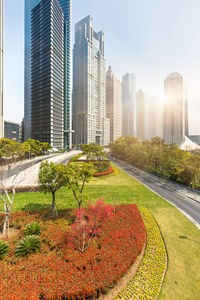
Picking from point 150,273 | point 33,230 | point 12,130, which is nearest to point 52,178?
point 33,230

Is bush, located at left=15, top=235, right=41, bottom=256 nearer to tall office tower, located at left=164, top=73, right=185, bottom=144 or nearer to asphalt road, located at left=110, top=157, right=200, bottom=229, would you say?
asphalt road, located at left=110, top=157, right=200, bottom=229

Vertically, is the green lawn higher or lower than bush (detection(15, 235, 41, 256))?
lower

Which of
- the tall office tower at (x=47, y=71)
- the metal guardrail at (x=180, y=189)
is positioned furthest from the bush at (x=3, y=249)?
the tall office tower at (x=47, y=71)

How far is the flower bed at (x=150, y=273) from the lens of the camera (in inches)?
336

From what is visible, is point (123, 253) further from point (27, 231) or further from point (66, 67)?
point (66, 67)

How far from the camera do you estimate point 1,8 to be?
221 ft

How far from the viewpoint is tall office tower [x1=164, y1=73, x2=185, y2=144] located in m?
141

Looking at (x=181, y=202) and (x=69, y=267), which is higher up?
(x=69, y=267)

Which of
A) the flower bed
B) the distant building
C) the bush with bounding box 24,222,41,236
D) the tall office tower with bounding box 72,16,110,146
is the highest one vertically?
the tall office tower with bounding box 72,16,110,146

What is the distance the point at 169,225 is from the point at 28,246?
1452 centimetres

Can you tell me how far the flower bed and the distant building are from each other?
204 m

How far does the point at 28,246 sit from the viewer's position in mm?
10820

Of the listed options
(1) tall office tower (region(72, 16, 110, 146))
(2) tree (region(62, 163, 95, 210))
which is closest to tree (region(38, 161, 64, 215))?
(2) tree (region(62, 163, 95, 210))

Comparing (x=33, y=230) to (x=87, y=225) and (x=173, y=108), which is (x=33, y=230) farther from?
(x=173, y=108)
